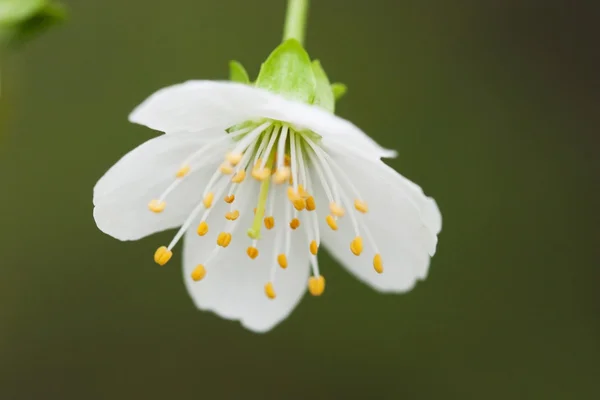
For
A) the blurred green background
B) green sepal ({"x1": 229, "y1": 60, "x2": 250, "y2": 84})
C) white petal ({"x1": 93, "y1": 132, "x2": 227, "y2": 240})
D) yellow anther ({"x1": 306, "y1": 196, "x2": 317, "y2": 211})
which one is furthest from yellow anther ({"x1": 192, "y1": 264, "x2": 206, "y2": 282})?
the blurred green background

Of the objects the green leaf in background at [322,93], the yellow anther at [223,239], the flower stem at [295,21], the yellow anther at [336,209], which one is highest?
the flower stem at [295,21]

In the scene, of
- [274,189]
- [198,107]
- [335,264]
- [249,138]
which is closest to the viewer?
[198,107]

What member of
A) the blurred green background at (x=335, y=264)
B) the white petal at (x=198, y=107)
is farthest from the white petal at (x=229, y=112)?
the blurred green background at (x=335, y=264)

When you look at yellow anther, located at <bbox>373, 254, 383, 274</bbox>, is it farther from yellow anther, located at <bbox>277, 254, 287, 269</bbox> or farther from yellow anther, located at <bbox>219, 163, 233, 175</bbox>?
yellow anther, located at <bbox>219, 163, 233, 175</bbox>

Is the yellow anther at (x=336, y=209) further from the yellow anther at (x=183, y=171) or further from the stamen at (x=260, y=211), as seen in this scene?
the yellow anther at (x=183, y=171)

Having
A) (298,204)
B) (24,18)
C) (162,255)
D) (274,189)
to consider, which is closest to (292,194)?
(298,204)

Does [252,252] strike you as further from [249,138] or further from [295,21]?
[295,21]

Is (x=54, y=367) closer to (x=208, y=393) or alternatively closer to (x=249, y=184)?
(x=208, y=393)
